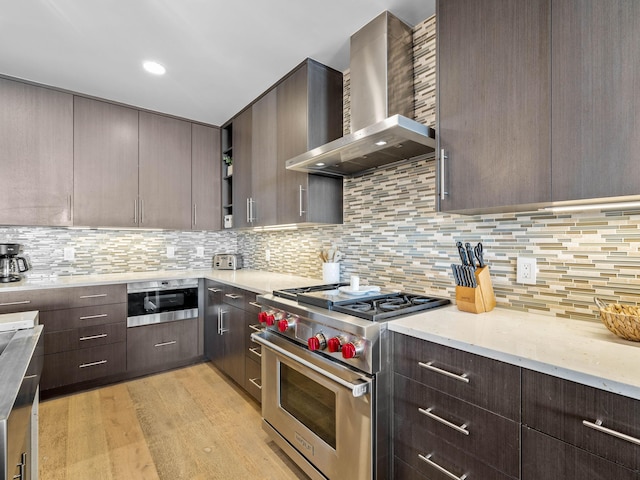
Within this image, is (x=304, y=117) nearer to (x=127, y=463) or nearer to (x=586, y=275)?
(x=586, y=275)

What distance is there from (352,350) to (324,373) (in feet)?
0.84

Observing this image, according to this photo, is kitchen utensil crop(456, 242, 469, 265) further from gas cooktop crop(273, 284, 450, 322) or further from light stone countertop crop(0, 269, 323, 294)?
light stone countertop crop(0, 269, 323, 294)

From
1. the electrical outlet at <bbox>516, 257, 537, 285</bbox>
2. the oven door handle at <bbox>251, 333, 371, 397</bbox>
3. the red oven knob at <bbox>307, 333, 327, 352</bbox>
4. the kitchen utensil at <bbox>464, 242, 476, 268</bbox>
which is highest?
the kitchen utensil at <bbox>464, 242, 476, 268</bbox>

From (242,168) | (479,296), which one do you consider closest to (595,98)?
(479,296)

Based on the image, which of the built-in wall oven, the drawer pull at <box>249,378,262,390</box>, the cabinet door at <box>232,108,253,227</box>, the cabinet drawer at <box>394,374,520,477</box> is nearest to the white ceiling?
the cabinet door at <box>232,108,253,227</box>

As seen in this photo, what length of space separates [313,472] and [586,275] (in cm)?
151

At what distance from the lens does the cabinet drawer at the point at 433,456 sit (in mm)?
1048

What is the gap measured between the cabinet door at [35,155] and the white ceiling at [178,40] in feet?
0.57

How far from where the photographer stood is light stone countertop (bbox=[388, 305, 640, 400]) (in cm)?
82

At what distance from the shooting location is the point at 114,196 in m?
2.97

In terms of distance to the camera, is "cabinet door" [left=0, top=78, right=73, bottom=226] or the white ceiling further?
"cabinet door" [left=0, top=78, right=73, bottom=226]

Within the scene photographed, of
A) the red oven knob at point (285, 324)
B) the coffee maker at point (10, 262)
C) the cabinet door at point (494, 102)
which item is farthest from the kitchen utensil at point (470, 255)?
the coffee maker at point (10, 262)

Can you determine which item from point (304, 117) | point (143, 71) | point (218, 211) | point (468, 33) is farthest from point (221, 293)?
point (468, 33)

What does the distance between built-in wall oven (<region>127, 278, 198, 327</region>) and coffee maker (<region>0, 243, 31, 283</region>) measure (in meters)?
0.83
